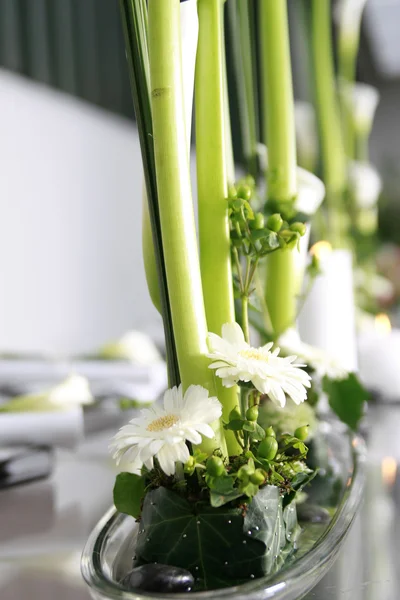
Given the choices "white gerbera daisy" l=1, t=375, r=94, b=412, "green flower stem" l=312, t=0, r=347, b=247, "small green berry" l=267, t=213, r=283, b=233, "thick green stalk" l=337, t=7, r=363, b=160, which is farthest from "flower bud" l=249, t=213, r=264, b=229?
"thick green stalk" l=337, t=7, r=363, b=160

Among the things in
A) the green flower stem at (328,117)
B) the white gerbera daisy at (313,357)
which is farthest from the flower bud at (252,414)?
the green flower stem at (328,117)

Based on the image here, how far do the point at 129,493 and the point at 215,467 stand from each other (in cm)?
4

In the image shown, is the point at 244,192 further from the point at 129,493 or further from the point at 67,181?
the point at 67,181

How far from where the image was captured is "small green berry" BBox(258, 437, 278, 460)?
0.70ft

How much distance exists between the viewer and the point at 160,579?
0.19 metres

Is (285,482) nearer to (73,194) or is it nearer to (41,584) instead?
(41,584)

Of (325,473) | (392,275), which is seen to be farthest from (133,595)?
(392,275)

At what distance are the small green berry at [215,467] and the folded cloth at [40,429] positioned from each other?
186 millimetres

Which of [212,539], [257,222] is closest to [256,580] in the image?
[212,539]

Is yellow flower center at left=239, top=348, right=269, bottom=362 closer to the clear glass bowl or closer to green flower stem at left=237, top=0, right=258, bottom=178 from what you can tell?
the clear glass bowl

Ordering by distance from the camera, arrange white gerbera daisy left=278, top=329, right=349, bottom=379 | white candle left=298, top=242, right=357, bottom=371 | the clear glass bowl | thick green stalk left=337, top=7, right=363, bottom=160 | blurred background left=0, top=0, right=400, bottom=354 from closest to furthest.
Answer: the clear glass bowl
white gerbera daisy left=278, top=329, right=349, bottom=379
white candle left=298, top=242, right=357, bottom=371
thick green stalk left=337, top=7, right=363, bottom=160
blurred background left=0, top=0, right=400, bottom=354

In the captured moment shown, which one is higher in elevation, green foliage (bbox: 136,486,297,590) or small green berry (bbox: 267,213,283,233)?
small green berry (bbox: 267,213,283,233)

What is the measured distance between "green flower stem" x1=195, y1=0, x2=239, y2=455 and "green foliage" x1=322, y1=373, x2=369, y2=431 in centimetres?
12

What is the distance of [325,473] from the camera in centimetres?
33
